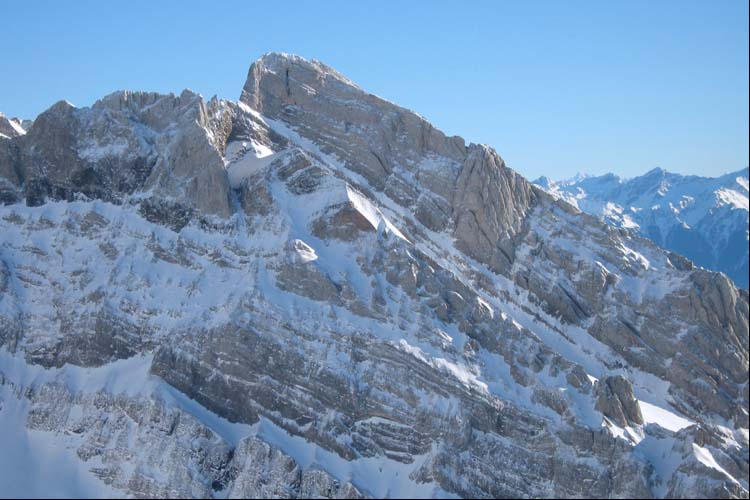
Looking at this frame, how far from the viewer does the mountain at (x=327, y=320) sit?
143125mm

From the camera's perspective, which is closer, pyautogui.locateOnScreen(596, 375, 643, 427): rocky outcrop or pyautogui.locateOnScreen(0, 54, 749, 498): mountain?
pyautogui.locateOnScreen(0, 54, 749, 498): mountain

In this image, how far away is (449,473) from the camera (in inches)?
5541

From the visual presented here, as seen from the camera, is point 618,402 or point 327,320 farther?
point 327,320

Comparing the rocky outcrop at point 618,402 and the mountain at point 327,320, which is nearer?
the mountain at point 327,320

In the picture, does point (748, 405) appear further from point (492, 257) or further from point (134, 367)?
point (134, 367)

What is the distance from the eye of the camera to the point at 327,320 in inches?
6019

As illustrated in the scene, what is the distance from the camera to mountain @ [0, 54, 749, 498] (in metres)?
143

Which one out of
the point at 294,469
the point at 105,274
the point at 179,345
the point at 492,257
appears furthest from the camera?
the point at 492,257

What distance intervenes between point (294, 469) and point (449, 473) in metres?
22.0

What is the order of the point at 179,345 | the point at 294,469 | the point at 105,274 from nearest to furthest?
the point at 294,469, the point at 179,345, the point at 105,274

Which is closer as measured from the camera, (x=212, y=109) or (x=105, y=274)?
(x=105, y=274)

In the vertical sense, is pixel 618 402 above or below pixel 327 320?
above

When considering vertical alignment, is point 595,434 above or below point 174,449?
above

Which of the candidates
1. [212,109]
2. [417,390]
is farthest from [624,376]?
[212,109]
